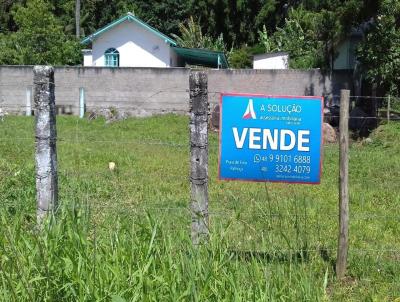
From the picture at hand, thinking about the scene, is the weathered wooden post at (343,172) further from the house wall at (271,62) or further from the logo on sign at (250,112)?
the house wall at (271,62)

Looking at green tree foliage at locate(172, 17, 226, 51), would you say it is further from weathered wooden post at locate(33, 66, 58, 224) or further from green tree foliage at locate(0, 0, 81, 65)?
weathered wooden post at locate(33, 66, 58, 224)

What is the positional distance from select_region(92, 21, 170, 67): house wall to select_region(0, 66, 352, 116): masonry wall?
681 centimetres

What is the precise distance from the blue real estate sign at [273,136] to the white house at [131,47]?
24.3 metres

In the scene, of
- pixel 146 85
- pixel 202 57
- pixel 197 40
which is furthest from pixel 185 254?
pixel 197 40

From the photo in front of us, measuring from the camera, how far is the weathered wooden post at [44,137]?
5.08 metres

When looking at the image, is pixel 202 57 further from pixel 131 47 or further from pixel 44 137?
pixel 44 137

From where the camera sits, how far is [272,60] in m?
29.5

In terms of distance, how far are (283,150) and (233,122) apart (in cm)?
45

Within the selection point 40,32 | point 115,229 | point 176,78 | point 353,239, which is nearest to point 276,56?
point 176,78

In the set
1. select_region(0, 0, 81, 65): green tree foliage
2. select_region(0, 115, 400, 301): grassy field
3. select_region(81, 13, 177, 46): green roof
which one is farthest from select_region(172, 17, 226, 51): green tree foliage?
select_region(0, 115, 400, 301): grassy field

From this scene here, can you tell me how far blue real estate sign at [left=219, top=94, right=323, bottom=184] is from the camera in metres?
4.73

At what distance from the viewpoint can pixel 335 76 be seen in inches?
817

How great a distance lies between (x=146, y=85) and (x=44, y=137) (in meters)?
17.4

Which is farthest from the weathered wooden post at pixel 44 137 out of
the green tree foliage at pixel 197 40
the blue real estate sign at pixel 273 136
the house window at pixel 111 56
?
the green tree foliage at pixel 197 40
